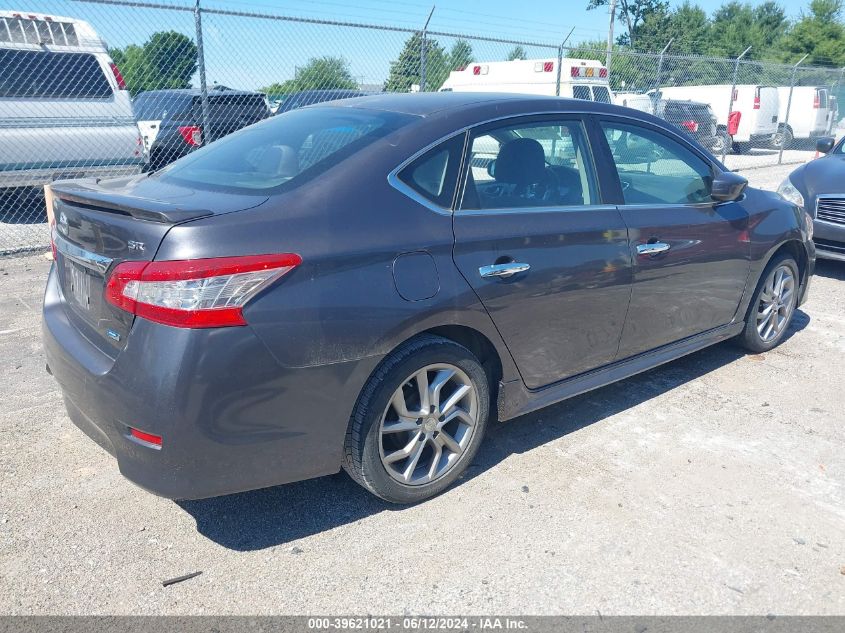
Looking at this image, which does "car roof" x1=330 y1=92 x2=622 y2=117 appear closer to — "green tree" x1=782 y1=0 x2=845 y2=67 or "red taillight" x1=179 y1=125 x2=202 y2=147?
"red taillight" x1=179 y1=125 x2=202 y2=147

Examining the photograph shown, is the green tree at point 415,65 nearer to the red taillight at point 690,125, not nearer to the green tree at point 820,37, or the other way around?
the red taillight at point 690,125

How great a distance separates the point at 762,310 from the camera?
4906mm

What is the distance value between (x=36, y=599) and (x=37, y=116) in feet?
24.3

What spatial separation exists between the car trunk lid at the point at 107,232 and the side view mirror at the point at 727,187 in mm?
2723

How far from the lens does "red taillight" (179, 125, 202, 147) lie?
966 cm

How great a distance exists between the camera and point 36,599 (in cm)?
246

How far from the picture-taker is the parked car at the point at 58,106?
26.9ft

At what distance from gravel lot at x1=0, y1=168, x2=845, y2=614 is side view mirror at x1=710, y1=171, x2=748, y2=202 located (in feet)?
4.12

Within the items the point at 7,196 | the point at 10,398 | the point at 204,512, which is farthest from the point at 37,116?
the point at 204,512

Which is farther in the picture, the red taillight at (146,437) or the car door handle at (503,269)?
the car door handle at (503,269)

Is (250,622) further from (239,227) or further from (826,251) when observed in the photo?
(826,251)

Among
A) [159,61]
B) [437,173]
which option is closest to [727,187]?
[437,173]

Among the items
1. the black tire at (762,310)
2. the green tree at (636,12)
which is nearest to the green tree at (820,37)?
the green tree at (636,12)

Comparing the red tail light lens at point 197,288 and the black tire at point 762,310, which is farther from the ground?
the red tail light lens at point 197,288
